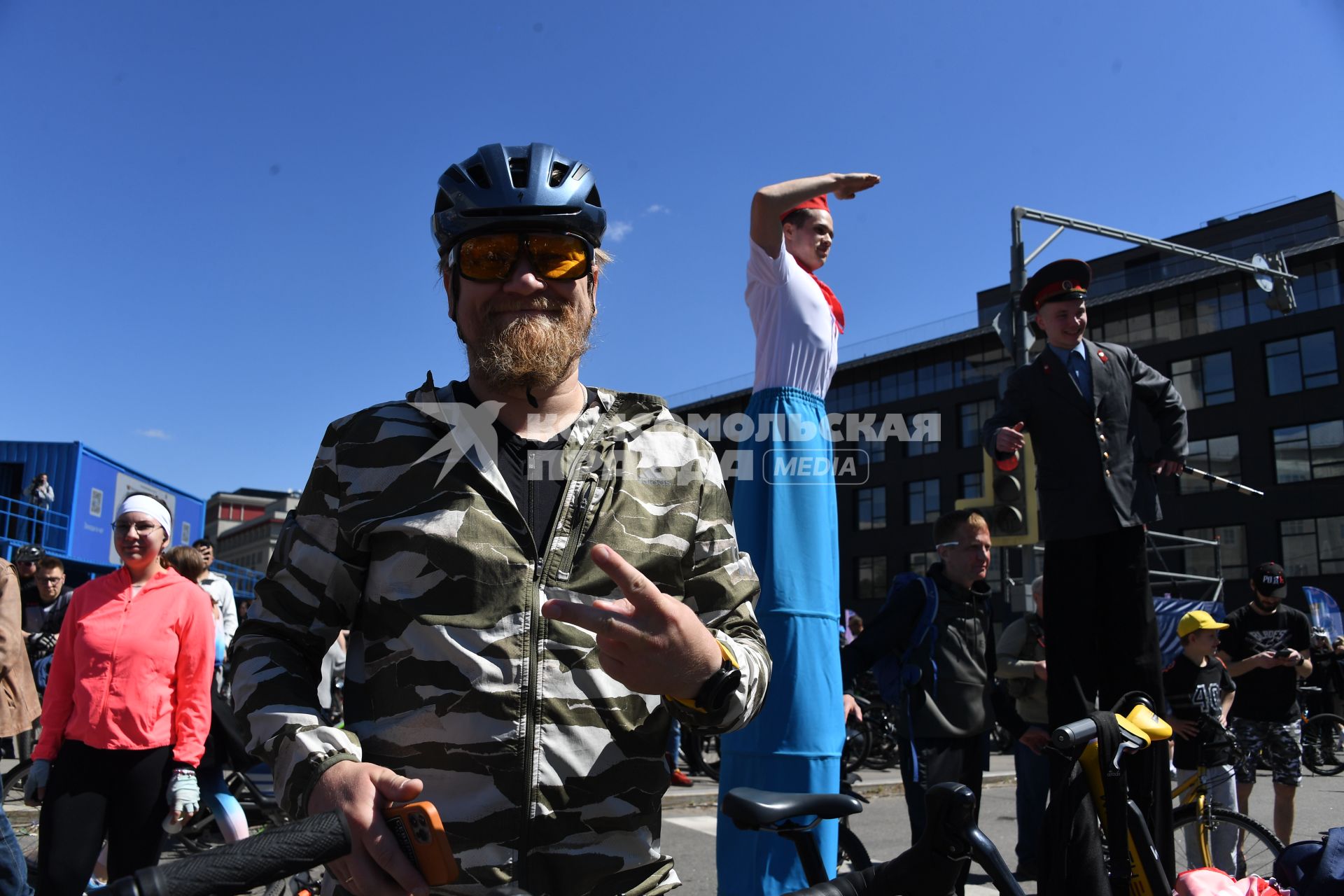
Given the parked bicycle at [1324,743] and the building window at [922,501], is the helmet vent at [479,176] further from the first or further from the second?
the building window at [922,501]

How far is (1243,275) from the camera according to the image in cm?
4316

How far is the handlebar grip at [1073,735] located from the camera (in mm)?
2949

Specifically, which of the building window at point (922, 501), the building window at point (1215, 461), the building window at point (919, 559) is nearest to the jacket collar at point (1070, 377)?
the building window at point (1215, 461)

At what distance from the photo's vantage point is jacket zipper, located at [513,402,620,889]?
5.36 feet

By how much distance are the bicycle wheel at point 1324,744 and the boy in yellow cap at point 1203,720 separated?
9089mm

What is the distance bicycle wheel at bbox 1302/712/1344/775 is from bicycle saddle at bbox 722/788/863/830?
15.4 m

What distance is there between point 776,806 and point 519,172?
1.38 meters

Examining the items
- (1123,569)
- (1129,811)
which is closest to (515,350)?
(1129,811)

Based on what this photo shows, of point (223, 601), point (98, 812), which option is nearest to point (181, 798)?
point (98, 812)

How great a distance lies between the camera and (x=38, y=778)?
4707 millimetres

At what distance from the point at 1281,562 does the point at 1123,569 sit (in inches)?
1679

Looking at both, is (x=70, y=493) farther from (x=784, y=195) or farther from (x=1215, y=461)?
(x=1215, y=461)

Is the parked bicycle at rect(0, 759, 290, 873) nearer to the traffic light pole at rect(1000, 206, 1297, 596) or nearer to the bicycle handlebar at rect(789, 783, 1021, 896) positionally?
the bicycle handlebar at rect(789, 783, 1021, 896)

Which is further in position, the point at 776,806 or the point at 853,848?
the point at 853,848
